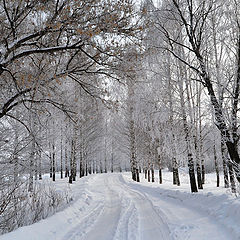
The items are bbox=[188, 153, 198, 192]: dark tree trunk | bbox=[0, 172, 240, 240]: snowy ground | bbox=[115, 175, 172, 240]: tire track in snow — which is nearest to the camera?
bbox=[0, 172, 240, 240]: snowy ground

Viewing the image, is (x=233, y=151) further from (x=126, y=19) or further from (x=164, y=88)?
(x=164, y=88)

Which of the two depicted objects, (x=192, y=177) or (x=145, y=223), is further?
(x=192, y=177)

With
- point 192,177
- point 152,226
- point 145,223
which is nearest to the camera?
point 152,226

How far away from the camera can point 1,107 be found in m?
6.00

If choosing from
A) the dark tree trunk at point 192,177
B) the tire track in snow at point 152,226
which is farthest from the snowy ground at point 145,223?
the dark tree trunk at point 192,177

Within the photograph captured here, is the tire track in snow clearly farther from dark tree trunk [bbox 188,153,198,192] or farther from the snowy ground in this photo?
dark tree trunk [bbox 188,153,198,192]

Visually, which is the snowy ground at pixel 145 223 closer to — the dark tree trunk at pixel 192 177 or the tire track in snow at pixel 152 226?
the tire track in snow at pixel 152 226

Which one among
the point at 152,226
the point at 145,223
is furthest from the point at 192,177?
the point at 152,226

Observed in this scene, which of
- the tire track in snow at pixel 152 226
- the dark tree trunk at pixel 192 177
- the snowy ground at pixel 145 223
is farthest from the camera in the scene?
the dark tree trunk at pixel 192 177

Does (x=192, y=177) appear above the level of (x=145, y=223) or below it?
above

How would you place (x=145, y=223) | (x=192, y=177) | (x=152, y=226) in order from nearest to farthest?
(x=152, y=226) → (x=145, y=223) → (x=192, y=177)

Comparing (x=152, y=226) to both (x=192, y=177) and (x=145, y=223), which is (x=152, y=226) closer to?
(x=145, y=223)

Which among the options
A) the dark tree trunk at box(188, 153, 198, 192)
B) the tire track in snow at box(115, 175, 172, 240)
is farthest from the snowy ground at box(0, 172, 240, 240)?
the dark tree trunk at box(188, 153, 198, 192)

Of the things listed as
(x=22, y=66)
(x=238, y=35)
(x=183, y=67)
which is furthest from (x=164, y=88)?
(x=22, y=66)
